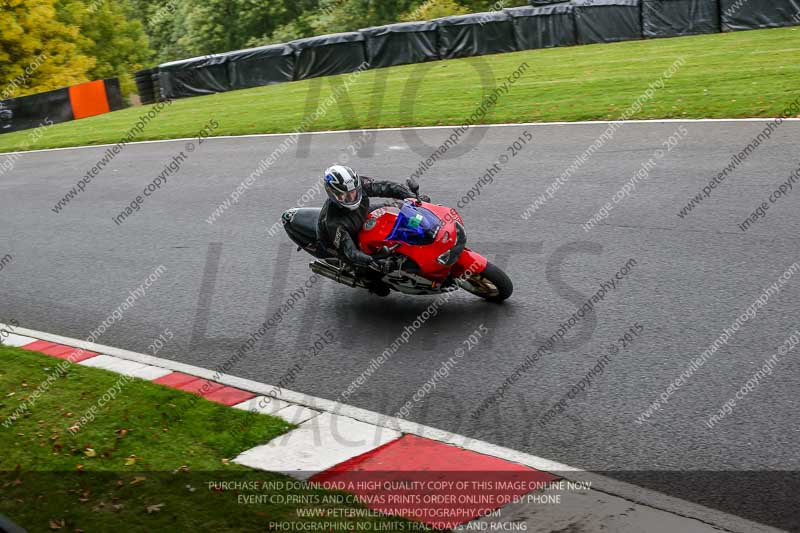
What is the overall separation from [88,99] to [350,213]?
2442cm

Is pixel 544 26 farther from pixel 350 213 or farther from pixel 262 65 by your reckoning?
pixel 350 213

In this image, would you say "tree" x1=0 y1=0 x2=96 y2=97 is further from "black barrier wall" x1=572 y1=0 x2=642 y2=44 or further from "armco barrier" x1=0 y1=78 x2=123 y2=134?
"black barrier wall" x1=572 y1=0 x2=642 y2=44

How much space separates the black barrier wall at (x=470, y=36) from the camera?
2503 cm

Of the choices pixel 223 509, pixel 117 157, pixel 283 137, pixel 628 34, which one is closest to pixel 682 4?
pixel 628 34

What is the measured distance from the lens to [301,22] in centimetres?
5228

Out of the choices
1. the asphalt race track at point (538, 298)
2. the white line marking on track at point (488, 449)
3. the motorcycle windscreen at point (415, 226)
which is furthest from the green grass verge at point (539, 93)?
the white line marking on track at point (488, 449)

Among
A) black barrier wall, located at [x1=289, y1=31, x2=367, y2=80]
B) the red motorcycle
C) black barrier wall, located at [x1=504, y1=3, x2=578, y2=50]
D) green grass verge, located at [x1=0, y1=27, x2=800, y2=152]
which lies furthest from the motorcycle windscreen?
black barrier wall, located at [x1=289, y1=31, x2=367, y2=80]

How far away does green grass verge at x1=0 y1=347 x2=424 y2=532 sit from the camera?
18.1 ft

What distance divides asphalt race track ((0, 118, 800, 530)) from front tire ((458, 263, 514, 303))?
5.5 inches

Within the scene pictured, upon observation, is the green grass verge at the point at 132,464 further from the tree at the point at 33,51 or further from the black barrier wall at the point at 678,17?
the tree at the point at 33,51

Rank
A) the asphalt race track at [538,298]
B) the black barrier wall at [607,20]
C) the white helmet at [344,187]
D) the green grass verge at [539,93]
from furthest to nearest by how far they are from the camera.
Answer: the black barrier wall at [607,20]
the green grass verge at [539,93]
the white helmet at [344,187]
the asphalt race track at [538,298]

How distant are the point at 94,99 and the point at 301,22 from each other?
2404 centimetres

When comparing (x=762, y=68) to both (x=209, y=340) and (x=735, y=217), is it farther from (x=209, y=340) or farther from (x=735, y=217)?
(x=209, y=340)

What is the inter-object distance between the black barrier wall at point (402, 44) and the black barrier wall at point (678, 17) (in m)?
6.73
